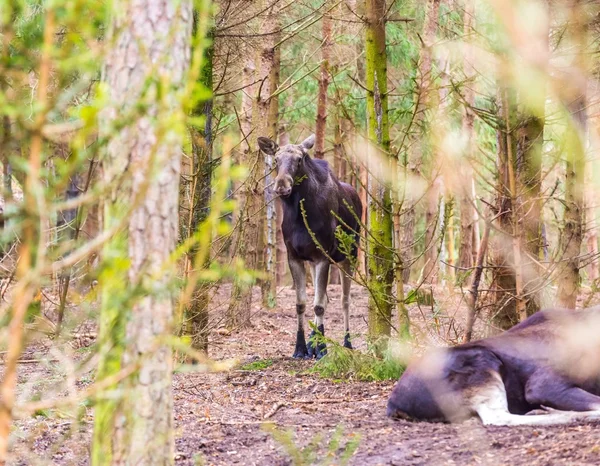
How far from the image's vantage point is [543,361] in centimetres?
652

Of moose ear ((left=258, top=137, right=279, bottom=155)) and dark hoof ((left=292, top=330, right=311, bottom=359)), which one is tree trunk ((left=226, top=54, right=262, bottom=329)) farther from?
dark hoof ((left=292, top=330, right=311, bottom=359))

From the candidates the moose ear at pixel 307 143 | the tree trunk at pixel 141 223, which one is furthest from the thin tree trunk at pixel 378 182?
the tree trunk at pixel 141 223

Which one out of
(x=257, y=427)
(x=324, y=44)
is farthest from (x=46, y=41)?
(x=324, y=44)

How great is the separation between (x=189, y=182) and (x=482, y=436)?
17.8 ft

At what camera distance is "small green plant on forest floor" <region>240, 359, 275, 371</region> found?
10508mm

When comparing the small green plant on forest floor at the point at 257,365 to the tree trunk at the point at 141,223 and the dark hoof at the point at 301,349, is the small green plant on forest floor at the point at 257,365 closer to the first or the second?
the dark hoof at the point at 301,349

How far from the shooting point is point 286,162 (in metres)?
11.7

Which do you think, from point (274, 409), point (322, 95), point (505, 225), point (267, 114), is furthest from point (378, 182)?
point (322, 95)

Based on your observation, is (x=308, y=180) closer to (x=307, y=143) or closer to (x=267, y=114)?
(x=307, y=143)

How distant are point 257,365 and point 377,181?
3.04m

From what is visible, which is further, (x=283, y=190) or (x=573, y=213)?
(x=283, y=190)

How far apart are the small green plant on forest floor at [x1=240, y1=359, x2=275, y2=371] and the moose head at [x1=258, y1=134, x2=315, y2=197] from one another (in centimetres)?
232

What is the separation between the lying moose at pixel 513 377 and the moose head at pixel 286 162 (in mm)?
4991

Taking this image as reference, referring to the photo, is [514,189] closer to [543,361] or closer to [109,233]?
[543,361]
